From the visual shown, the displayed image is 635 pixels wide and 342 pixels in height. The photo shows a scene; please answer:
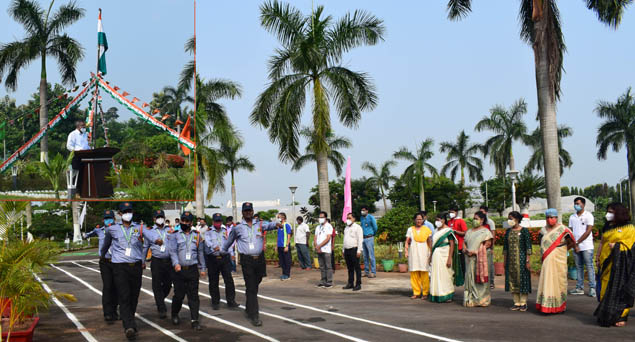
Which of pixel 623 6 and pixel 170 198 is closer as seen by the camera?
pixel 170 198

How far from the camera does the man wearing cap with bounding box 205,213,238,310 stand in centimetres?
1138

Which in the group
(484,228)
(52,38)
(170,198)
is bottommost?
(484,228)

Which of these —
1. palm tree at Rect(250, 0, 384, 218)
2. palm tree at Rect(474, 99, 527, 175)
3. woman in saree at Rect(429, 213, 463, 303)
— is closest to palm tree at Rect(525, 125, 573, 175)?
palm tree at Rect(474, 99, 527, 175)

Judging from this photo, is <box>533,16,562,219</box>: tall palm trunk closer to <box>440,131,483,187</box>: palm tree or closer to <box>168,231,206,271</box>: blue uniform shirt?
<box>168,231,206,271</box>: blue uniform shirt

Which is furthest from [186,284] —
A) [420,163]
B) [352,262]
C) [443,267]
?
[420,163]

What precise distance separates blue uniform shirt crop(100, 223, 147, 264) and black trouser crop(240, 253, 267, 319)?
1.68 m

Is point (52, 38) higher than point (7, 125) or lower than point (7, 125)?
higher

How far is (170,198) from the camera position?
1205 centimetres

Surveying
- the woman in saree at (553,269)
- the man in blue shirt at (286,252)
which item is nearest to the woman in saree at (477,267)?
the woman in saree at (553,269)

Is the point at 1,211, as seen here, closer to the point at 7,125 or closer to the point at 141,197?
the point at 7,125

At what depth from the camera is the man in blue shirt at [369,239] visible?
15.6 metres

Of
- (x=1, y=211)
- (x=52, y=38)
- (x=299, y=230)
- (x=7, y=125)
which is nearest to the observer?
(x=1, y=211)

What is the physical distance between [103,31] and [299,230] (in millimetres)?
9887

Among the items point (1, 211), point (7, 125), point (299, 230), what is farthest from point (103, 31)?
point (299, 230)
